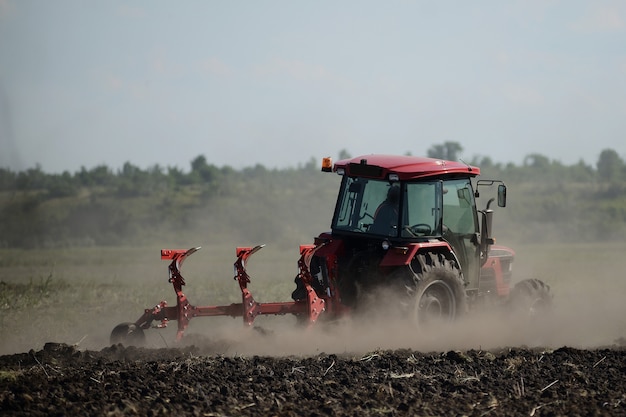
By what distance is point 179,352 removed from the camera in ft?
38.5

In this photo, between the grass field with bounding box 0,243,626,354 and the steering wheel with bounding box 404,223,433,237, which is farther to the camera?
Answer: the grass field with bounding box 0,243,626,354

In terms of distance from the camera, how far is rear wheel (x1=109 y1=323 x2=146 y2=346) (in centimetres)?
1277

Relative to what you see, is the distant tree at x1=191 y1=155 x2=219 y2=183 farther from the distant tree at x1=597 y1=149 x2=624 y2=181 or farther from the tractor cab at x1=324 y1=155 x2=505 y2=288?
the tractor cab at x1=324 y1=155 x2=505 y2=288

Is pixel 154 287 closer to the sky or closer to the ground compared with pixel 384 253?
closer to the ground

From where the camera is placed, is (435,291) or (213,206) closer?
(435,291)

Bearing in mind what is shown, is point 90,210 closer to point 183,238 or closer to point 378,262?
point 183,238

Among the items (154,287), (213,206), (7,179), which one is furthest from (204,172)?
(154,287)

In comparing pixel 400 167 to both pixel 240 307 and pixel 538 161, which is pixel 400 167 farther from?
pixel 538 161

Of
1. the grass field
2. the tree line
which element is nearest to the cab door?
the grass field

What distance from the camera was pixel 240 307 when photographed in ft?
41.1

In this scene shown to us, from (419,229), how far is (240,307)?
2696 mm

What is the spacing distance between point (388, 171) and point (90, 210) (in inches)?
1070

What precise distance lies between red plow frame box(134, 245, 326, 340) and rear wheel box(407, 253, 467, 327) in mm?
1268

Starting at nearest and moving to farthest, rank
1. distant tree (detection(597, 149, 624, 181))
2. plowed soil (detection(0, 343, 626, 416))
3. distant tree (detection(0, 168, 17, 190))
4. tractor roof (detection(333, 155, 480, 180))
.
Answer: plowed soil (detection(0, 343, 626, 416)), tractor roof (detection(333, 155, 480, 180)), distant tree (detection(0, 168, 17, 190)), distant tree (detection(597, 149, 624, 181))
